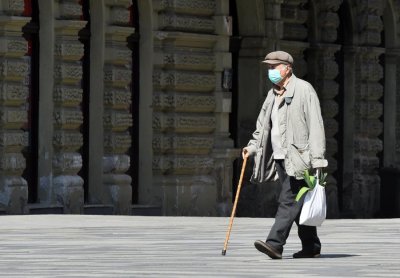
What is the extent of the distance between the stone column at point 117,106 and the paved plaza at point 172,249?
161 inches

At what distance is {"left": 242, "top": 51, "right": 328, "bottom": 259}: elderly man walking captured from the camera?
14.7 meters

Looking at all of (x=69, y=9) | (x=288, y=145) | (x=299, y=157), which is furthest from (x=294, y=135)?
(x=69, y=9)

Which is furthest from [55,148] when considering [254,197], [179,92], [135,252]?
[135,252]

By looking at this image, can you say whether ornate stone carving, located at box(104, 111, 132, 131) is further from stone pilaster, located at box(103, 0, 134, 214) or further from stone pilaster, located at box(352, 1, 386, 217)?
stone pilaster, located at box(352, 1, 386, 217)

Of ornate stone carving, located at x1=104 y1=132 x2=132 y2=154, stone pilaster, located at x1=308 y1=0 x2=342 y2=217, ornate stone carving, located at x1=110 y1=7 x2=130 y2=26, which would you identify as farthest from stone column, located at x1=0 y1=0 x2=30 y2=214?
stone pilaster, located at x1=308 y1=0 x2=342 y2=217

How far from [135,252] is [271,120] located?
147 cm

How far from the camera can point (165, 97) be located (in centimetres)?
2725

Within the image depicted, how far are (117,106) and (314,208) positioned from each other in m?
11.7

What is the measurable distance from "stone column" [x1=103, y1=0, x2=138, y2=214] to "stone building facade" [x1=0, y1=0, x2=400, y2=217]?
0.02 meters

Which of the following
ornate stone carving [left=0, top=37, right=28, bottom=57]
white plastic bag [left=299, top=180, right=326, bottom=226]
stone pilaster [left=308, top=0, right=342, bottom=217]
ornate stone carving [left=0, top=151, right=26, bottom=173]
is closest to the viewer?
white plastic bag [left=299, top=180, right=326, bottom=226]

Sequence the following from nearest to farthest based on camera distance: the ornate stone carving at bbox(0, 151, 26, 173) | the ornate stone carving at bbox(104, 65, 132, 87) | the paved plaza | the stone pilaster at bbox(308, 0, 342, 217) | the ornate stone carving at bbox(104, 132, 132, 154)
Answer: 1. the paved plaza
2. the ornate stone carving at bbox(0, 151, 26, 173)
3. the ornate stone carving at bbox(104, 65, 132, 87)
4. the ornate stone carving at bbox(104, 132, 132, 154)
5. the stone pilaster at bbox(308, 0, 342, 217)

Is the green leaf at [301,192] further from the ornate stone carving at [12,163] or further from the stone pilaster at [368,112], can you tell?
the stone pilaster at [368,112]

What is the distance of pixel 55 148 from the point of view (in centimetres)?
2491

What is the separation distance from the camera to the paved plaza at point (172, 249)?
12914 mm
